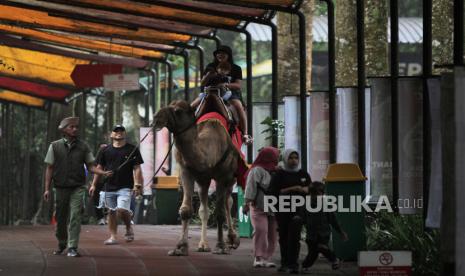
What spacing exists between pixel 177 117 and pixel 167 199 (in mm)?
11431

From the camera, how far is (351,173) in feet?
54.4

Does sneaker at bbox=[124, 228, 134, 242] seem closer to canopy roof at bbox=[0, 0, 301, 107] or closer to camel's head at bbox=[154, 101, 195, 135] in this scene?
canopy roof at bbox=[0, 0, 301, 107]

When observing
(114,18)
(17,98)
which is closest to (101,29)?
(114,18)

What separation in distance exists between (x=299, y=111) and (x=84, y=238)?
4.20m

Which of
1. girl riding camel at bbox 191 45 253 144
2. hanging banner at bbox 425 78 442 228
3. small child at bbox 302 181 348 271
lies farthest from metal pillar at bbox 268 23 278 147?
hanging banner at bbox 425 78 442 228

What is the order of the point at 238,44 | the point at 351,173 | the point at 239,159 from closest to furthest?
the point at 351,173 → the point at 239,159 → the point at 238,44

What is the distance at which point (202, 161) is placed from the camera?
59.6ft

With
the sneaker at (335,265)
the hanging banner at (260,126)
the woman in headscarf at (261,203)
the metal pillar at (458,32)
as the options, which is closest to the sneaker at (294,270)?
the sneaker at (335,265)

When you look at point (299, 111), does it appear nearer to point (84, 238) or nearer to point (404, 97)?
point (84, 238)

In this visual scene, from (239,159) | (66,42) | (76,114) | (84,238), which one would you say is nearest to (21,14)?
(66,42)

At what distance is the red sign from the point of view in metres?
30.4

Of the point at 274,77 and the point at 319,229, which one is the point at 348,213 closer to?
the point at 319,229

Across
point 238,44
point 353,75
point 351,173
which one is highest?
point 238,44

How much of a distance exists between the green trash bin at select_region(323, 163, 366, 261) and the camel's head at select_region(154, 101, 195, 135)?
7.26 feet
